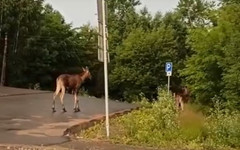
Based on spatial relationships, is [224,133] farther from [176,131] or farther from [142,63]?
[142,63]

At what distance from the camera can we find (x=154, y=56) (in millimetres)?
52688

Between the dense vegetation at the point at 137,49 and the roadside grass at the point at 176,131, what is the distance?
51.5 feet

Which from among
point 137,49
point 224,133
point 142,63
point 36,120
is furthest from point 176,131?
point 137,49

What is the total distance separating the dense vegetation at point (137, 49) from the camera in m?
34.1

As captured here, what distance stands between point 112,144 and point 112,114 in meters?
7.86

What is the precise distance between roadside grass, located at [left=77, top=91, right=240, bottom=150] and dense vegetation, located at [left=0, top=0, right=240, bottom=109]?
15.7 meters

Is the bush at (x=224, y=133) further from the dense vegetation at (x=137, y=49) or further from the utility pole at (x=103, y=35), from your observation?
the dense vegetation at (x=137, y=49)

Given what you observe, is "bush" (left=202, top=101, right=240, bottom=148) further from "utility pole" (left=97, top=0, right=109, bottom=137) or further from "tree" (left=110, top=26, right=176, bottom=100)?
"tree" (left=110, top=26, right=176, bottom=100)

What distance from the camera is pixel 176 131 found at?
1384cm

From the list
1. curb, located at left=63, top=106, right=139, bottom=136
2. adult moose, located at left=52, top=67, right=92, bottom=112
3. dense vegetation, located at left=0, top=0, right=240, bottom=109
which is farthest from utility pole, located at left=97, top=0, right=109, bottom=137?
dense vegetation, located at left=0, top=0, right=240, bottom=109

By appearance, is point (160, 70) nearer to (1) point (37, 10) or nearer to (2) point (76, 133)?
(1) point (37, 10)

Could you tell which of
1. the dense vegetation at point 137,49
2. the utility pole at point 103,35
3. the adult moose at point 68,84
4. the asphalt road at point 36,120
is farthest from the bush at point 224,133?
the dense vegetation at point 137,49

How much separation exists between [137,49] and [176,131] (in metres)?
39.7

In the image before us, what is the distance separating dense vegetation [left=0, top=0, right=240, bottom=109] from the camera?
3412cm
